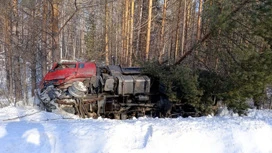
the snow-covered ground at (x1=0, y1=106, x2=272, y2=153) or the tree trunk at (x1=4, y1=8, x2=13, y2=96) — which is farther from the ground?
the tree trunk at (x1=4, y1=8, x2=13, y2=96)

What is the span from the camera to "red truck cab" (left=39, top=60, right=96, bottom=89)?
7.33 meters

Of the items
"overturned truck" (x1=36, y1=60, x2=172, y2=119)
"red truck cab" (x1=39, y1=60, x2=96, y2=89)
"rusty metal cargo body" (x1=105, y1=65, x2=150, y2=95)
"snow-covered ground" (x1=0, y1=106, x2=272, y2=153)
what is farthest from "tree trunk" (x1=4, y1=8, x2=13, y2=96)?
"snow-covered ground" (x1=0, y1=106, x2=272, y2=153)

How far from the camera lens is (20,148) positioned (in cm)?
360

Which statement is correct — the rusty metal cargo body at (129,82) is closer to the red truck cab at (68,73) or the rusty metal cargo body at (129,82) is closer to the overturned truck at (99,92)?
the overturned truck at (99,92)

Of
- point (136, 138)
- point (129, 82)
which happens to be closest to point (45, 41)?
point (129, 82)

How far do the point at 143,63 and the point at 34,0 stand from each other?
23.9 feet

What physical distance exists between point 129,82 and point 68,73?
1.80 meters

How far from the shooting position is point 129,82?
759 centimetres

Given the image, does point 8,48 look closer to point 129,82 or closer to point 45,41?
point 45,41

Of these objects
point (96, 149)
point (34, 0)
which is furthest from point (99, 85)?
point (34, 0)

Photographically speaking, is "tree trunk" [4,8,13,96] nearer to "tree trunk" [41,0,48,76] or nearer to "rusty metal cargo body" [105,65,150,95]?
"tree trunk" [41,0,48,76]

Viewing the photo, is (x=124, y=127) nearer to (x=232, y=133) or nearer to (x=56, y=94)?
(x=232, y=133)

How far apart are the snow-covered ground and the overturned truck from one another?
96.7 inches

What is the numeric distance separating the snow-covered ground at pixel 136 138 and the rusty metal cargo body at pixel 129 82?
300cm
